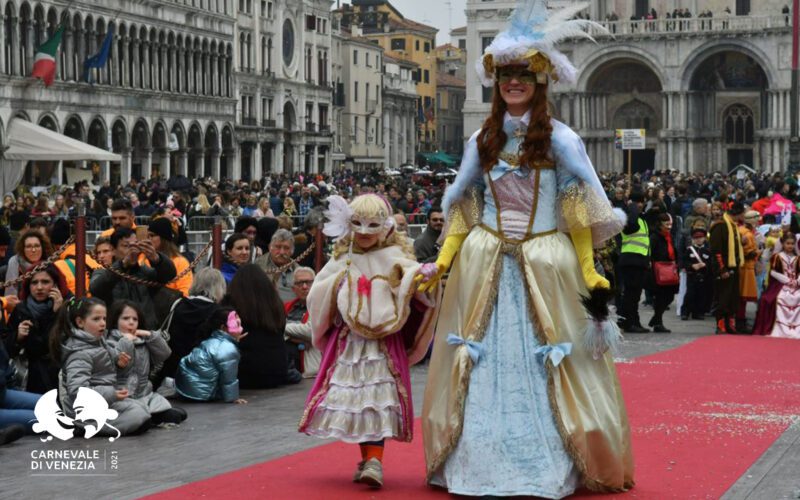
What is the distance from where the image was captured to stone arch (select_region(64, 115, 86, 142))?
53500mm

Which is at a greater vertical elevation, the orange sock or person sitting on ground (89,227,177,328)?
person sitting on ground (89,227,177,328)

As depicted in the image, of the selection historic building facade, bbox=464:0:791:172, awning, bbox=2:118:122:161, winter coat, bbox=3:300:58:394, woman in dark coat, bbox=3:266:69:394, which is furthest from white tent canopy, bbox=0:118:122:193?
historic building facade, bbox=464:0:791:172

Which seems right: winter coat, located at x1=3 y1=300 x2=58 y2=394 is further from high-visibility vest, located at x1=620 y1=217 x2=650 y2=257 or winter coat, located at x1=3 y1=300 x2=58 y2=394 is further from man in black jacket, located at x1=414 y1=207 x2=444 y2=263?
high-visibility vest, located at x1=620 y1=217 x2=650 y2=257

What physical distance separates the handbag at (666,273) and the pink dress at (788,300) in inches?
50.7

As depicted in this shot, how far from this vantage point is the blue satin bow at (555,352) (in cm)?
743

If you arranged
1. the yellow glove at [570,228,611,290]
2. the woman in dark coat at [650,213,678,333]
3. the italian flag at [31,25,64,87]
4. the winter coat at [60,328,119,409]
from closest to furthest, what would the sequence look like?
the yellow glove at [570,228,611,290] < the winter coat at [60,328,119,409] < the woman in dark coat at [650,213,678,333] < the italian flag at [31,25,64,87]

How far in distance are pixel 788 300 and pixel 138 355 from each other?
9740 mm

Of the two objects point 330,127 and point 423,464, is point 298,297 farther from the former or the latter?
point 330,127

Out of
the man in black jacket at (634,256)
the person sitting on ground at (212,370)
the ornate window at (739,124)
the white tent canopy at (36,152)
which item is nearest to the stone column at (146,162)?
the white tent canopy at (36,152)

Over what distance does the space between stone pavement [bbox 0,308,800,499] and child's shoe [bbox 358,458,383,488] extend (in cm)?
105

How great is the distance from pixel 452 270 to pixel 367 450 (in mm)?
1084

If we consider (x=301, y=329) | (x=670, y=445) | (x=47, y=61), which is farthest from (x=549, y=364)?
(x=47, y=61)

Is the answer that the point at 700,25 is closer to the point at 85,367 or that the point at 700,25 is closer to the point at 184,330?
the point at 184,330

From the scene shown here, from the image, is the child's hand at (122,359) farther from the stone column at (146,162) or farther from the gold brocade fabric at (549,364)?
the stone column at (146,162)
